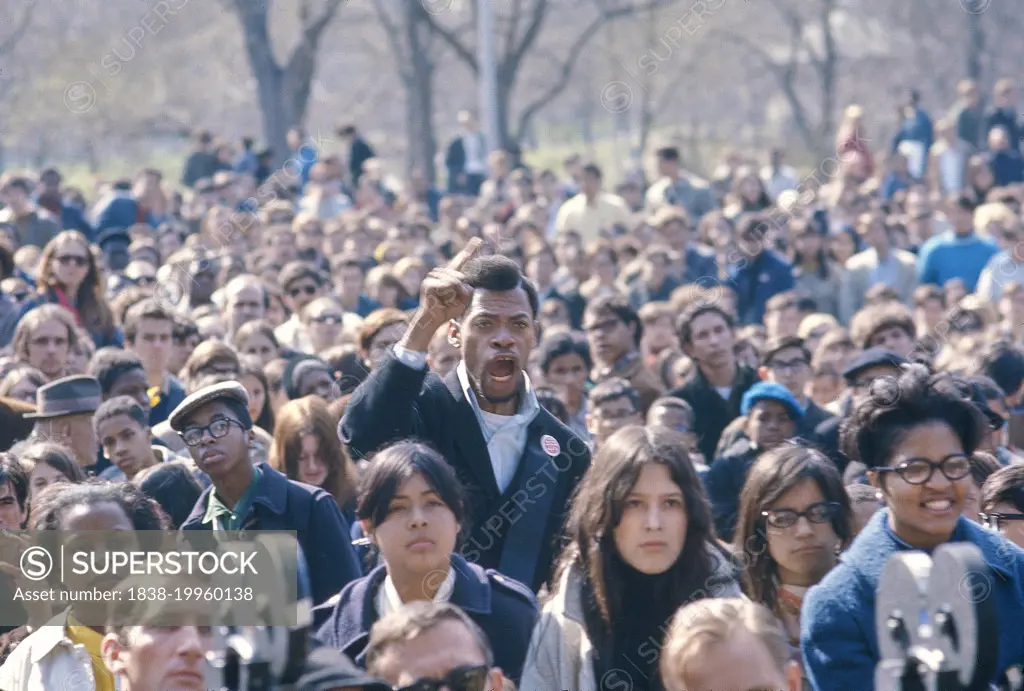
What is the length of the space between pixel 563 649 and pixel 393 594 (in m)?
0.53

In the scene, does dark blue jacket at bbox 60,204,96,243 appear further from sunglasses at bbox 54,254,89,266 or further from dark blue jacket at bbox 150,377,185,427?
dark blue jacket at bbox 150,377,185,427

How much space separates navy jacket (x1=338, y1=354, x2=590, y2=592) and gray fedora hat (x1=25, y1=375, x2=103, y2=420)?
2518mm

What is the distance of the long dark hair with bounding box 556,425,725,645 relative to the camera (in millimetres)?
4816

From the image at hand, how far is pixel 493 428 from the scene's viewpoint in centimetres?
553

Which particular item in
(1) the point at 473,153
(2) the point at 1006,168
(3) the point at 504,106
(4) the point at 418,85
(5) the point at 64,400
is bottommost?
(5) the point at 64,400

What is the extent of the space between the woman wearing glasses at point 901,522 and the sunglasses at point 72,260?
7020 mm

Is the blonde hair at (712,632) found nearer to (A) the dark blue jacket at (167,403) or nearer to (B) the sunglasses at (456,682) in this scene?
(B) the sunglasses at (456,682)

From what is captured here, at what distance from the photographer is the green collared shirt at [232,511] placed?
5.91 metres

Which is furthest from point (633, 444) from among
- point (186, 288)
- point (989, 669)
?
point (186, 288)

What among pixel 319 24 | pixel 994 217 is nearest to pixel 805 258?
pixel 994 217

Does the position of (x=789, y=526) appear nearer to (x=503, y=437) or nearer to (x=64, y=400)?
(x=503, y=437)

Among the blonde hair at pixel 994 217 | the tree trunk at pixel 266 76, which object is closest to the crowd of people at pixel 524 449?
the blonde hair at pixel 994 217

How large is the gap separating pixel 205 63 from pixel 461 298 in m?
43.9

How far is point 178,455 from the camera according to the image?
299 inches
